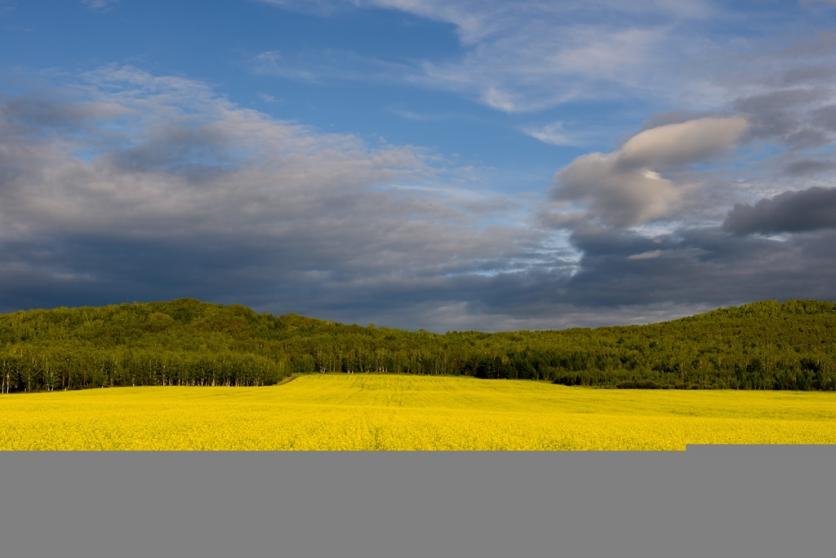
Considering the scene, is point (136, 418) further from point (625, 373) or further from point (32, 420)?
point (625, 373)

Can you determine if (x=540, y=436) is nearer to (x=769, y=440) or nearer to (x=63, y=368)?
(x=769, y=440)

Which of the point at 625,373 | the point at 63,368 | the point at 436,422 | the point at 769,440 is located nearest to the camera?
the point at 769,440

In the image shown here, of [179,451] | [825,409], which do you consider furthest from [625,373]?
A: [179,451]

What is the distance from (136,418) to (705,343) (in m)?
171

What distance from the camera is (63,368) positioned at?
145m

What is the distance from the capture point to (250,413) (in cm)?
6000

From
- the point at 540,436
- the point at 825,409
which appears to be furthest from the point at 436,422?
the point at 825,409

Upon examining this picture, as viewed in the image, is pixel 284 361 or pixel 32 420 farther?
pixel 284 361

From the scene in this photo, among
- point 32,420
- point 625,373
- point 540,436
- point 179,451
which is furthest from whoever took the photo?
point 625,373

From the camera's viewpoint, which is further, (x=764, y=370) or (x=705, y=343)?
(x=705, y=343)

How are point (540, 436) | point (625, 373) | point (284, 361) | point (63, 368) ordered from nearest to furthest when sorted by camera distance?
point (540, 436)
point (63, 368)
point (625, 373)
point (284, 361)

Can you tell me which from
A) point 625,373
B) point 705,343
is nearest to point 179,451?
point 625,373

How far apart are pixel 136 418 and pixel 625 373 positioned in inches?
4984

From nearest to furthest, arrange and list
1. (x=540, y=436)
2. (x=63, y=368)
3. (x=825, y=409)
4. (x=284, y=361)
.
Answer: (x=540, y=436) < (x=825, y=409) < (x=63, y=368) < (x=284, y=361)
